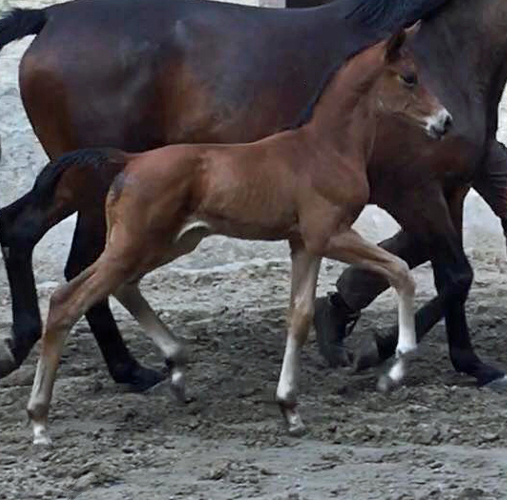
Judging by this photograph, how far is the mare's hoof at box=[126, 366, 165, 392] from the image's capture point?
22.7 ft

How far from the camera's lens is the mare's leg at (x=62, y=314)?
19.3ft

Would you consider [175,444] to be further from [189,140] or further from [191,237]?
[189,140]

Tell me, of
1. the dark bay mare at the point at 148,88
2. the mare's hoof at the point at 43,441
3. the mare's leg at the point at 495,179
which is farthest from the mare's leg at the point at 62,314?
the mare's leg at the point at 495,179

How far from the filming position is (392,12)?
7.03 m

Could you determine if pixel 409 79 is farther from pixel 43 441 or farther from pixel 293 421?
pixel 43 441

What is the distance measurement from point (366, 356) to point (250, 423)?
1155 mm

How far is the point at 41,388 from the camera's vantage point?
19.3ft

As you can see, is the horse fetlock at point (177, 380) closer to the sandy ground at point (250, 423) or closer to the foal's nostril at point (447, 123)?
the sandy ground at point (250, 423)

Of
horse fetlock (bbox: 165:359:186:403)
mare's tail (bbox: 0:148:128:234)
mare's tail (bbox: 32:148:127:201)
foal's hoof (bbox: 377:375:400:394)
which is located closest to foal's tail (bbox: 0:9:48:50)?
mare's tail (bbox: 0:148:128:234)

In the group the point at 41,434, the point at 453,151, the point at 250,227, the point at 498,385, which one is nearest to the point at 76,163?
the point at 250,227

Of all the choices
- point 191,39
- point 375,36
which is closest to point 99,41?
point 191,39

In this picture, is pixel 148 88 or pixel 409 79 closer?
pixel 409 79

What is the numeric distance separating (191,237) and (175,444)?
795mm

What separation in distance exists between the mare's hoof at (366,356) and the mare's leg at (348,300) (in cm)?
22
